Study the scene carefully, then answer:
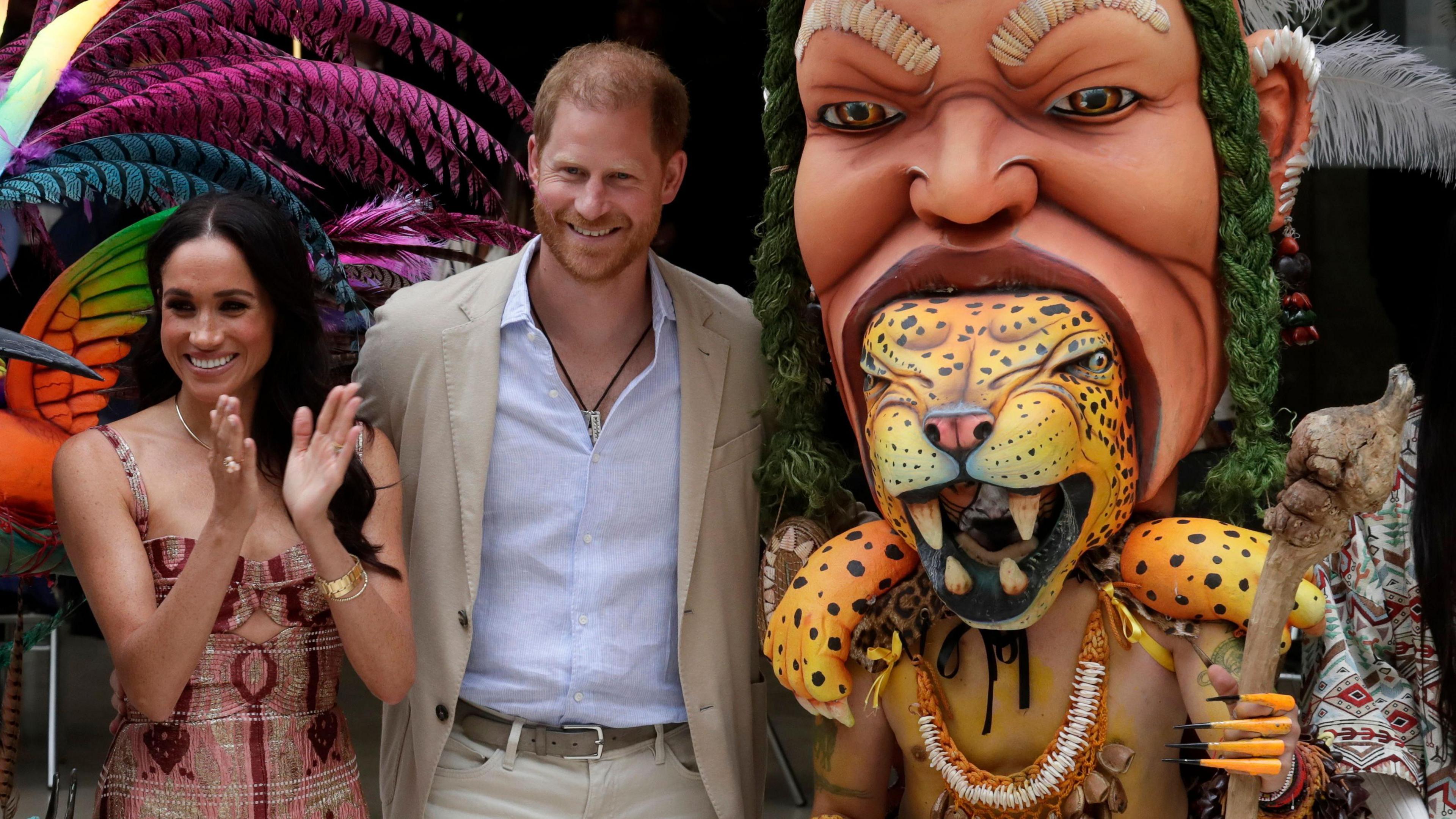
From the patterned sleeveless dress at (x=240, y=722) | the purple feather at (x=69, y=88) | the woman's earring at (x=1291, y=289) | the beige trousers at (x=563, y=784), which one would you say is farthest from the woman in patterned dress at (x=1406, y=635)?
the purple feather at (x=69, y=88)

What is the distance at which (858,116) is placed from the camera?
7.47ft

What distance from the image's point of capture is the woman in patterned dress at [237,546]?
2.11 m

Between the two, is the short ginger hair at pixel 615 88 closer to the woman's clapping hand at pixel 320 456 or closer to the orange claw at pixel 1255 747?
the woman's clapping hand at pixel 320 456

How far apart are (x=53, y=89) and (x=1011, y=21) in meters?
1.61

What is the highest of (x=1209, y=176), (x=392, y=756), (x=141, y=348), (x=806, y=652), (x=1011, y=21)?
(x=1011, y=21)

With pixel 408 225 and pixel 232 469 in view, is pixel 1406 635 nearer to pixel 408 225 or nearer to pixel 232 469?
pixel 232 469

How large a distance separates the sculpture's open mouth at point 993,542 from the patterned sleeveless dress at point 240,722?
951 millimetres

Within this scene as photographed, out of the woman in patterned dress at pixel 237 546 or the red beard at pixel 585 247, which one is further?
the red beard at pixel 585 247

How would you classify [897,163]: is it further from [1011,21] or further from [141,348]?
[141,348]

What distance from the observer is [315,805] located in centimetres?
229

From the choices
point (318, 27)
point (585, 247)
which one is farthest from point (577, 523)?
point (318, 27)

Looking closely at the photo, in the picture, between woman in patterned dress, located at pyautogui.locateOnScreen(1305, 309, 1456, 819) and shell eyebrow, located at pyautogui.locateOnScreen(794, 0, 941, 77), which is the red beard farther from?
woman in patterned dress, located at pyautogui.locateOnScreen(1305, 309, 1456, 819)

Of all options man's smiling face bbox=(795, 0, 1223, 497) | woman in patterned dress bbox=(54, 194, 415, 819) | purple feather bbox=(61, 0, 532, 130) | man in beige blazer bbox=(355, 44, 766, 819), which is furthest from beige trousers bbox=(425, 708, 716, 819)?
purple feather bbox=(61, 0, 532, 130)

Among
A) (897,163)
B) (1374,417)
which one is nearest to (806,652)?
(897,163)
